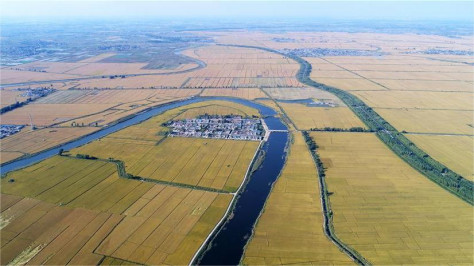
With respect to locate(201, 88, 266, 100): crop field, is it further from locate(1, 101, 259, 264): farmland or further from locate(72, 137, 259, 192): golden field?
locate(1, 101, 259, 264): farmland

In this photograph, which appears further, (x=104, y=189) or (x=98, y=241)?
(x=104, y=189)

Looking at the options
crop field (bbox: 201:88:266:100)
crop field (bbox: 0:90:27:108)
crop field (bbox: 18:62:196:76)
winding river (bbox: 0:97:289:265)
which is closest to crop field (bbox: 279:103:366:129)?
winding river (bbox: 0:97:289:265)

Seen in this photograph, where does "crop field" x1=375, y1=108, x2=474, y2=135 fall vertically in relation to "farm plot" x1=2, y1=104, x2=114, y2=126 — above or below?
above

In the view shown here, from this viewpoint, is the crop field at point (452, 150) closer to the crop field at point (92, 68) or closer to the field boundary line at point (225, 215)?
the field boundary line at point (225, 215)

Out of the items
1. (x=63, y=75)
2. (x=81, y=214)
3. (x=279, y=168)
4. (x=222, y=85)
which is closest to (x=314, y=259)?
(x=279, y=168)

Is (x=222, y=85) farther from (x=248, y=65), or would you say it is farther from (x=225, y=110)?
(x=248, y=65)

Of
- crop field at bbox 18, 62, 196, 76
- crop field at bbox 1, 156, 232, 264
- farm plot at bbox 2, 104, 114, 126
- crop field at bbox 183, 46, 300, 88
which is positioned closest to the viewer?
crop field at bbox 1, 156, 232, 264

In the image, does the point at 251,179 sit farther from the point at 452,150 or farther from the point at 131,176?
the point at 452,150
